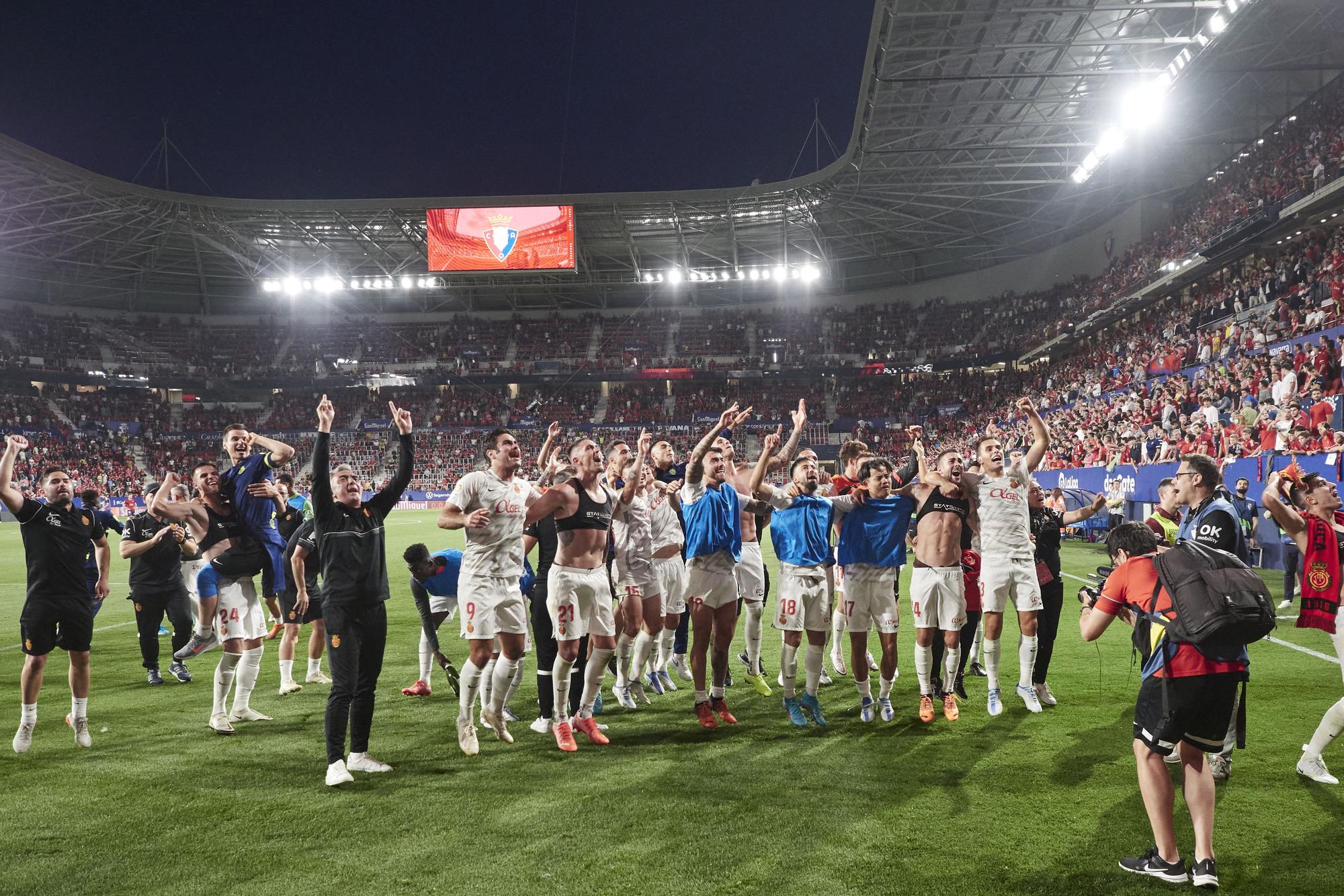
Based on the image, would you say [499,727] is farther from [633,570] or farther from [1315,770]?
[1315,770]

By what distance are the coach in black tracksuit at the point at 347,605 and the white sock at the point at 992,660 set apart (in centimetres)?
515

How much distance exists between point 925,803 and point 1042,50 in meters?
25.6

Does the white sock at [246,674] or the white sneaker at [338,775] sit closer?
the white sneaker at [338,775]

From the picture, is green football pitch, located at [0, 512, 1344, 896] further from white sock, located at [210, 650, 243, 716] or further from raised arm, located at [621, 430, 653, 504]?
raised arm, located at [621, 430, 653, 504]

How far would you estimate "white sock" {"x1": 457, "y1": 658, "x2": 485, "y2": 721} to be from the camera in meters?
6.36

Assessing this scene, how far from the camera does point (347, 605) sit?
18.6 ft

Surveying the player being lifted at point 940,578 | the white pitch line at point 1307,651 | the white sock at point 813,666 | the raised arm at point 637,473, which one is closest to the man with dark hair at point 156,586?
the raised arm at point 637,473

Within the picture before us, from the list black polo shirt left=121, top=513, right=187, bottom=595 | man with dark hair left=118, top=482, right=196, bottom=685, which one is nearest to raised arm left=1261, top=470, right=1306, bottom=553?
man with dark hair left=118, top=482, right=196, bottom=685

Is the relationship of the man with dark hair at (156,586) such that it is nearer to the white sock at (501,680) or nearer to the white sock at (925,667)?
the white sock at (501,680)

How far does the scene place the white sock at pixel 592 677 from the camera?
265 inches

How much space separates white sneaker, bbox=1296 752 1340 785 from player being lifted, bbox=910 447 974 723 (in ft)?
7.89

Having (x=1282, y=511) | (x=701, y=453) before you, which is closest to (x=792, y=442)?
(x=701, y=453)

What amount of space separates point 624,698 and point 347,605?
9.79 ft

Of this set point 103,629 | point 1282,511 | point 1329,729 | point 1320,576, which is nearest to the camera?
point 1282,511
